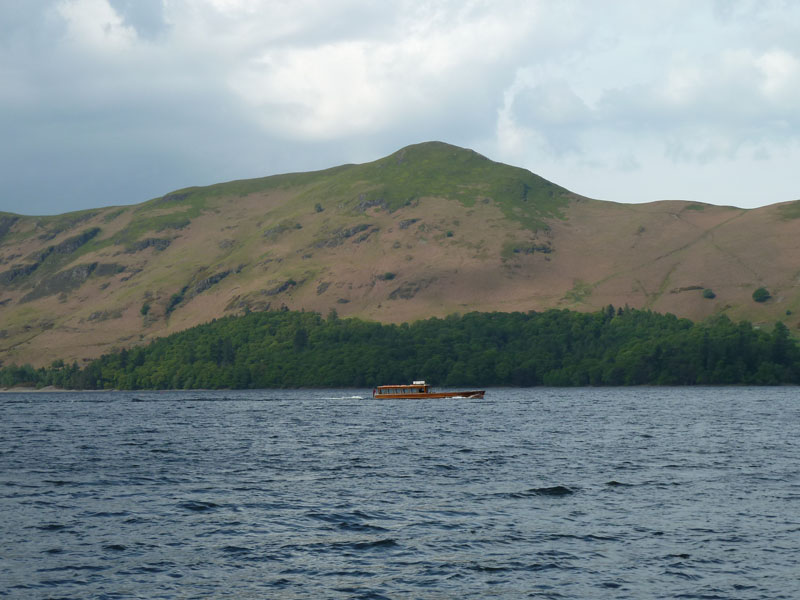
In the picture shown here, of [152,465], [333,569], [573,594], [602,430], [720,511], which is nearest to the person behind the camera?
[573,594]

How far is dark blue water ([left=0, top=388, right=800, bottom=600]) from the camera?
35312 mm

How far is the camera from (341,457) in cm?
8069

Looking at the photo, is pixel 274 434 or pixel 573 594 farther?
pixel 274 434

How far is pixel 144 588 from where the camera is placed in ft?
113

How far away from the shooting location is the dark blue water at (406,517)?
1390 inches

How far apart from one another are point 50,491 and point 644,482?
4096cm

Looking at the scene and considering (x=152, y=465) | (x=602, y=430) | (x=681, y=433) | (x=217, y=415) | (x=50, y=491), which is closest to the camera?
(x=50, y=491)

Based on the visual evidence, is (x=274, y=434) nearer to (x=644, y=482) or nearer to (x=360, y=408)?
(x=644, y=482)

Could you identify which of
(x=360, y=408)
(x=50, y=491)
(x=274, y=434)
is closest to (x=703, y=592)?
(x=50, y=491)

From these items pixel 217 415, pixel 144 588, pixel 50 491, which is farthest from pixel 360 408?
pixel 144 588

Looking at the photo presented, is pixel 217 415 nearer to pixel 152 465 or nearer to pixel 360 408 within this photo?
pixel 360 408

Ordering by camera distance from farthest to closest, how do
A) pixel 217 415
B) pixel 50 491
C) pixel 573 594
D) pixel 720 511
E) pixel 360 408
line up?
pixel 360 408
pixel 217 415
pixel 50 491
pixel 720 511
pixel 573 594

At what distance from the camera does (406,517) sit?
48750 millimetres

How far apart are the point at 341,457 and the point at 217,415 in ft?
282
